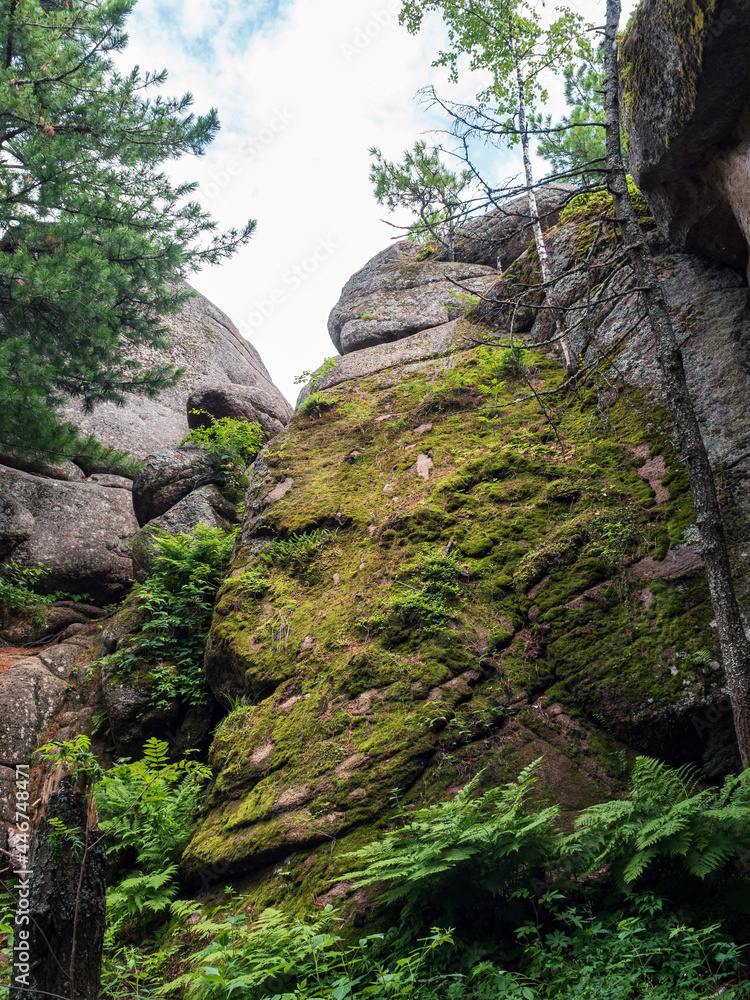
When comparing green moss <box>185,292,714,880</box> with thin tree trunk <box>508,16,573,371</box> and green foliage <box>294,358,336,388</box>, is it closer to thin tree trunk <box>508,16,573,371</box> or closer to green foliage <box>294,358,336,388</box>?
thin tree trunk <box>508,16,573,371</box>

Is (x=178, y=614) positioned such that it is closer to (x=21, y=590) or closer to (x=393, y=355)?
(x=21, y=590)

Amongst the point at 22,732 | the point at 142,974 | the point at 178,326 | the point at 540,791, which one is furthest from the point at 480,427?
the point at 178,326

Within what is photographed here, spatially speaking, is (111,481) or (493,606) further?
(111,481)

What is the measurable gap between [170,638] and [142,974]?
437cm

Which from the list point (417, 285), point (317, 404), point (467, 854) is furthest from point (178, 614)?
point (417, 285)

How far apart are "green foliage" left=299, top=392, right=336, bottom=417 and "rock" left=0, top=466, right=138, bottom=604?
13.1 feet

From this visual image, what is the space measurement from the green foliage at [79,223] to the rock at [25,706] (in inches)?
151

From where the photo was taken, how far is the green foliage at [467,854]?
3.46 metres

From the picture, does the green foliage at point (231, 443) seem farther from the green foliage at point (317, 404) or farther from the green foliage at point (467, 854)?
the green foliage at point (467, 854)

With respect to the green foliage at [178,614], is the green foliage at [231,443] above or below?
above

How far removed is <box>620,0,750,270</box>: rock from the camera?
4.14 m

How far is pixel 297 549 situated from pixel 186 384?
43.1 feet

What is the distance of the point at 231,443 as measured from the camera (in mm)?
11867

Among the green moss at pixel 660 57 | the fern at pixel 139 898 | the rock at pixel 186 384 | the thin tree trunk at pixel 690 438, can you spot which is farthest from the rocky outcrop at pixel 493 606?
the rock at pixel 186 384
